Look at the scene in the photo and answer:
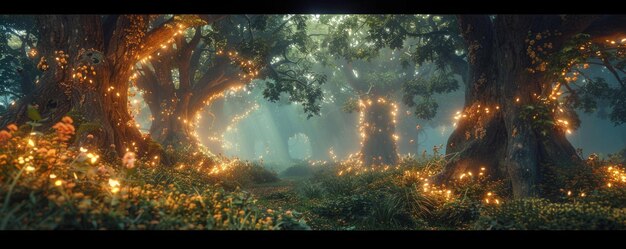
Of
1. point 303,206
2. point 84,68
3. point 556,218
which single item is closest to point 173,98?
point 84,68

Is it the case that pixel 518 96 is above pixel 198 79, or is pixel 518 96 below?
below

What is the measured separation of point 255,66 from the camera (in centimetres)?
1286

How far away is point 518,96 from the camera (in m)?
8.84

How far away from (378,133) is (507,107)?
17821 mm

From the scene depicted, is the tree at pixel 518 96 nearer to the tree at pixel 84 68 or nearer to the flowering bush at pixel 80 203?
the flowering bush at pixel 80 203

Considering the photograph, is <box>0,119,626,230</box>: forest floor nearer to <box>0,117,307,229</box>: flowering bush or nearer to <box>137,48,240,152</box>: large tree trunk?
<box>0,117,307,229</box>: flowering bush

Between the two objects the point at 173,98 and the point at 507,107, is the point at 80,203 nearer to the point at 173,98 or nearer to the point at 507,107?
the point at 507,107

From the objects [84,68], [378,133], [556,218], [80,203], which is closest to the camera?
[80,203]

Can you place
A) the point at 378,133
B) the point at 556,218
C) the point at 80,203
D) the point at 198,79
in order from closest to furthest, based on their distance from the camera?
the point at 80,203
the point at 556,218
the point at 198,79
the point at 378,133

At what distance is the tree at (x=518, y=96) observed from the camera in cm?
823
